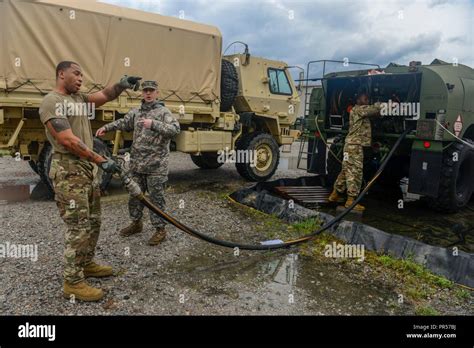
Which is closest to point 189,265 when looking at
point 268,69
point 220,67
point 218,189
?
point 218,189

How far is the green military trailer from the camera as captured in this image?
579cm

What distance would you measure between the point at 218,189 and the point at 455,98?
4.42 m

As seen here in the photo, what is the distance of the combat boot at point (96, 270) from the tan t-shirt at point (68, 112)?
1136mm

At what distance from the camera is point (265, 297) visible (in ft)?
11.5

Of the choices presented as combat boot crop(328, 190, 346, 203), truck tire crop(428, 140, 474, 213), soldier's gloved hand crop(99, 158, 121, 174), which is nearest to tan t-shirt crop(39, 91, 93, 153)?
soldier's gloved hand crop(99, 158, 121, 174)

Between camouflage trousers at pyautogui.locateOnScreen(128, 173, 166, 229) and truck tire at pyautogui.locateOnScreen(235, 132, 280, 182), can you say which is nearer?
camouflage trousers at pyautogui.locateOnScreen(128, 173, 166, 229)

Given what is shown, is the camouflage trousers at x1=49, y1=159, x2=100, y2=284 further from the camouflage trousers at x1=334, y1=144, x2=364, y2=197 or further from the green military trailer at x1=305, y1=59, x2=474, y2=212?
the green military trailer at x1=305, y1=59, x2=474, y2=212

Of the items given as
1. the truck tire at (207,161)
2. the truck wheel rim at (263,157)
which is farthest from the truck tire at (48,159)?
the truck tire at (207,161)

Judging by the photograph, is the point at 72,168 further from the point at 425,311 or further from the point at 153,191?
the point at 425,311

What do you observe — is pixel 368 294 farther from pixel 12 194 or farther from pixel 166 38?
pixel 12 194

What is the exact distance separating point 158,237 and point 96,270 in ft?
3.42

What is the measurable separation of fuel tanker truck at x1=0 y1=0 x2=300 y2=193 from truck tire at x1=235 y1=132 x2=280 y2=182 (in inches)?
0.9

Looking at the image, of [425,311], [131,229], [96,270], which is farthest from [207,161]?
[425,311]
